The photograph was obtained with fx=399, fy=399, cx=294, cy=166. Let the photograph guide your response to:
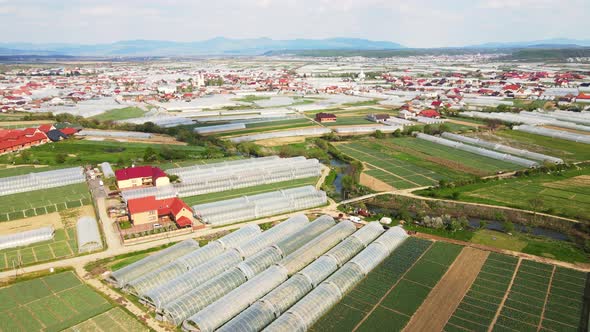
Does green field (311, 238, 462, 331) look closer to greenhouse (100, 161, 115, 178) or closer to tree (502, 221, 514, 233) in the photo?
tree (502, 221, 514, 233)

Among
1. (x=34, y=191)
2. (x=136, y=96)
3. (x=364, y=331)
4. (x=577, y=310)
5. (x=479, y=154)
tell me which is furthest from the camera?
(x=136, y=96)

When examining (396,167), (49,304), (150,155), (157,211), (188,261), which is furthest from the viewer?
(150,155)

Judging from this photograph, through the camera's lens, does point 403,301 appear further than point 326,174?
No

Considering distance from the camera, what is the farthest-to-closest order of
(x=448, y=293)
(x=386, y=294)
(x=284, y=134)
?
(x=284, y=134) → (x=448, y=293) → (x=386, y=294)

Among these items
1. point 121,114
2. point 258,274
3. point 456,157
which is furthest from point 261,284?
point 121,114

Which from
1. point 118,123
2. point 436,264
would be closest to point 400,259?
point 436,264

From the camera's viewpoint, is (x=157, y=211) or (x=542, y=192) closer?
(x=157, y=211)

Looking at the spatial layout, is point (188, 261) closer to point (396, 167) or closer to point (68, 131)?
point (396, 167)

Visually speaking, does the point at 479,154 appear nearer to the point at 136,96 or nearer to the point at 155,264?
the point at 155,264
